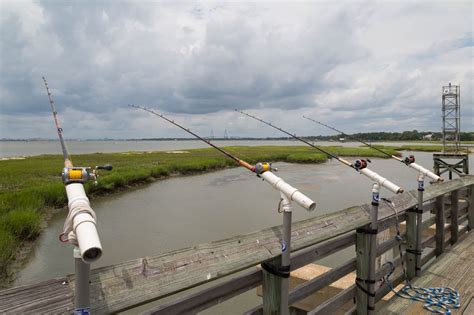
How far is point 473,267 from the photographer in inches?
173

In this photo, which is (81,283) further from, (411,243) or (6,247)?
(6,247)

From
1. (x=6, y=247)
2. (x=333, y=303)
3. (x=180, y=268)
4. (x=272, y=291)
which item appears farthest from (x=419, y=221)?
(x=6, y=247)

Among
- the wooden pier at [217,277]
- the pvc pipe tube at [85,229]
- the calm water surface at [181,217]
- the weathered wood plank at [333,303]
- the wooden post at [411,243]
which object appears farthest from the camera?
the calm water surface at [181,217]

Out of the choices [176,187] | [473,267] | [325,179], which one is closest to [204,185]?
[176,187]

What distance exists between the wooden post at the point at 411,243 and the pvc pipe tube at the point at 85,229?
3.73 metres

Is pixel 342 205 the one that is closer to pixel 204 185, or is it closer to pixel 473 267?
pixel 204 185

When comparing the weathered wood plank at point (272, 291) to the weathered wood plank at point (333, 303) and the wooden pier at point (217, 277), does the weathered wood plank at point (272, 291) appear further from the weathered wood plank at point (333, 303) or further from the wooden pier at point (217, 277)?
the weathered wood plank at point (333, 303)

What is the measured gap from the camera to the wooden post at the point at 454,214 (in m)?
5.33

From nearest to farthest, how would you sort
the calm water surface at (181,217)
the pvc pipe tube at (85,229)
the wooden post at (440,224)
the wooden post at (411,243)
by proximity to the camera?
1. the pvc pipe tube at (85,229)
2. the wooden post at (411,243)
3. the wooden post at (440,224)
4. the calm water surface at (181,217)

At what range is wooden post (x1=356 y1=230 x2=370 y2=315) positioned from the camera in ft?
10.1

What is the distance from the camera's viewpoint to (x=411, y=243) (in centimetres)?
407

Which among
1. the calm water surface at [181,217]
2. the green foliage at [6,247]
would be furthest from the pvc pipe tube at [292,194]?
the green foliage at [6,247]

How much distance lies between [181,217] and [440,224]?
10.3 m

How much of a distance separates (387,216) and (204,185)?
19.0 meters
